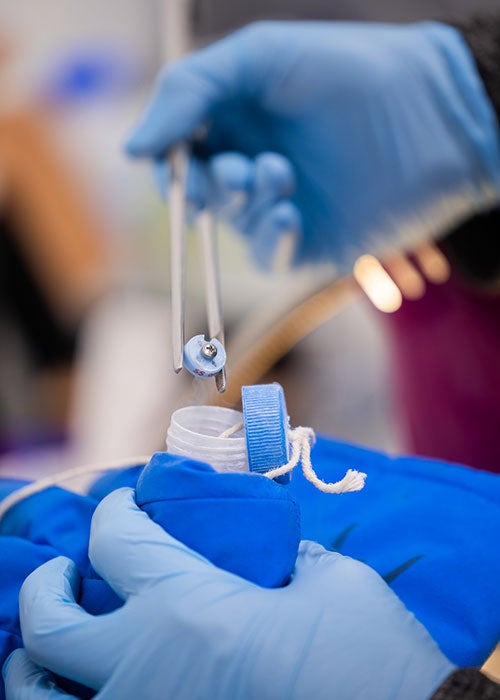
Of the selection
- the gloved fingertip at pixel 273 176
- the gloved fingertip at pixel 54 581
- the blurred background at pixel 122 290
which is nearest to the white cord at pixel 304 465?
the gloved fingertip at pixel 54 581

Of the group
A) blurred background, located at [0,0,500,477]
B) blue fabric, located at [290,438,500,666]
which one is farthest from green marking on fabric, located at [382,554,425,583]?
blurred background, located at [0,0,500,477]

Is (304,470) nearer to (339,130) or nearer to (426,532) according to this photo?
(426,532)

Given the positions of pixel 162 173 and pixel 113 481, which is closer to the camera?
pixel 113 481

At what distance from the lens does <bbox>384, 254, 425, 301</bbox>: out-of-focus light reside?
46.8 inches

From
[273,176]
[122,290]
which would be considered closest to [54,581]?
[273,176]

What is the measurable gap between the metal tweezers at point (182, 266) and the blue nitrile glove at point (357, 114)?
77 mm

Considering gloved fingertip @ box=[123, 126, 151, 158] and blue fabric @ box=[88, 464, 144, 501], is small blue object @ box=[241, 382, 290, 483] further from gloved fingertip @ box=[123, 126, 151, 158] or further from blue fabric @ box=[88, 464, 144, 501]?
gloved fingertip @ box=[123, 126, 151, 158]

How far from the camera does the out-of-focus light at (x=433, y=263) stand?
3.83ft

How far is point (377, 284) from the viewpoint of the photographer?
4.10 feet

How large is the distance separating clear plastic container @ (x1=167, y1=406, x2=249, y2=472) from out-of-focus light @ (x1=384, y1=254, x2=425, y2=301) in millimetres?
730

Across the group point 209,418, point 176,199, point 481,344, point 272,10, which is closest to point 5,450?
point 176,199

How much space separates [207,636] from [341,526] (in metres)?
0.20

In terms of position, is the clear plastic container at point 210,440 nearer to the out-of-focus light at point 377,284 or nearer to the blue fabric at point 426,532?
the blue fabric at point 426,532

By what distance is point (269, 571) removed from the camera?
0.50 meters
